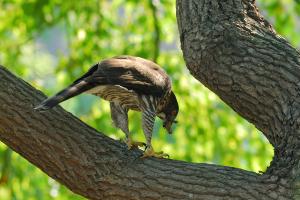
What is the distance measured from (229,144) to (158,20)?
5.68 feet

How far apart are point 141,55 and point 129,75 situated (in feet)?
14.2

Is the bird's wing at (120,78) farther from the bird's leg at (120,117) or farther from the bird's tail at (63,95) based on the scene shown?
the bird's leg at (120,117)

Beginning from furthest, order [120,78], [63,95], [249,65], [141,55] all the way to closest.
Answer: [141,55], [120,78], [249,65], [63,95]

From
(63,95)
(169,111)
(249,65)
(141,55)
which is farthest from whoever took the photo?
(141,55)

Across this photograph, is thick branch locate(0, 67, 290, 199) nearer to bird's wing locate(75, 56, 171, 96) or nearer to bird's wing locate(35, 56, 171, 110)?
bird's wing locate(35, 56, 171, 110)

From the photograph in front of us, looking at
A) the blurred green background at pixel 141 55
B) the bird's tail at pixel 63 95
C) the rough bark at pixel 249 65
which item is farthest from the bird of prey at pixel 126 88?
the blurred green background at pixel 141 55

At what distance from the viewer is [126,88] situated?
4.99 m

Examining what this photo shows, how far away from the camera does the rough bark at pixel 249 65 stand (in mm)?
4527

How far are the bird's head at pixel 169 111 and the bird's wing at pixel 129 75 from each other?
72 centimetres

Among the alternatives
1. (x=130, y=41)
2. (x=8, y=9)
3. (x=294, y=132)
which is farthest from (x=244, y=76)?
(x=8, y=9)

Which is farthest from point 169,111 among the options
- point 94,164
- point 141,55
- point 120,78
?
point 141,55

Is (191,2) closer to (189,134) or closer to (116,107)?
(116,107)

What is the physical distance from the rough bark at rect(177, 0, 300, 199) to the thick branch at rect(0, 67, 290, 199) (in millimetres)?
297

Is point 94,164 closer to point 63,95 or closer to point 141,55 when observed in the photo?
point 63,95
